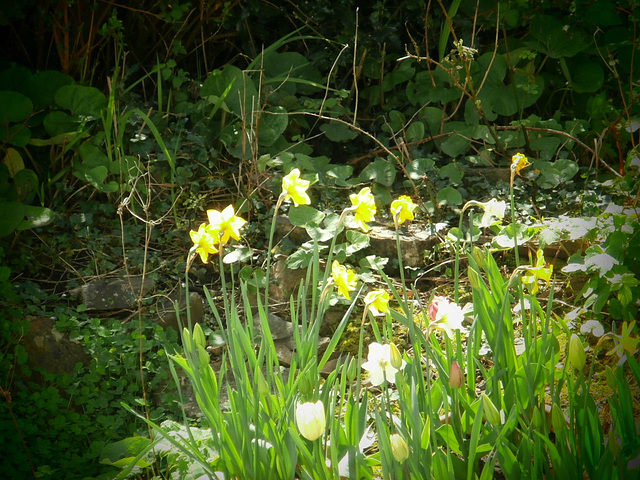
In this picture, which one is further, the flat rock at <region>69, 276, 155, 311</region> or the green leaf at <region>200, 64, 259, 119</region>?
the green leaf at <region>200, 64, 259, 119</region>

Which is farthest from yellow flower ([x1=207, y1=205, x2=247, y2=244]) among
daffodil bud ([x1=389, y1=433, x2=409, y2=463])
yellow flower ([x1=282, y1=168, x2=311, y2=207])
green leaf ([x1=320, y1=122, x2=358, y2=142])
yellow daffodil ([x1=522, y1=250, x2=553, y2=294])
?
green leaf ([x1=320, y1=122, x2=358, y2=142])

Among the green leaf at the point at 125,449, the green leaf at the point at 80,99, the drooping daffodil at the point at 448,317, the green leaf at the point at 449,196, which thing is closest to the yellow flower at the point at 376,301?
the drooping daffodil at the point at 448,317

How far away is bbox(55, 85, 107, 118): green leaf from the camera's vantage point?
114 inches

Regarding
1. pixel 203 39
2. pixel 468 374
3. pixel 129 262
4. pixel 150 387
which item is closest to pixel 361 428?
pixel 468 374

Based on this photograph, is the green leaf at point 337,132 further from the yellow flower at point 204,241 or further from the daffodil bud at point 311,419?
the daffodil bud at point 311,419

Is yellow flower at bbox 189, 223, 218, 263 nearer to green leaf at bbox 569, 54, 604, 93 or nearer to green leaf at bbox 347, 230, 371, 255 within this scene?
green leaf at bbox 347, 230, 371, 255

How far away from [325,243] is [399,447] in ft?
4.99

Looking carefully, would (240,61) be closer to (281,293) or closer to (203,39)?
(203,39)

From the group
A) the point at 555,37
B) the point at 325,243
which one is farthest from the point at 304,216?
the point at 555,37

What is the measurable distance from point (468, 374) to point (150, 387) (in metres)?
Answer: 1.15

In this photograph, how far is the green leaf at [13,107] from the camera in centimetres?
273

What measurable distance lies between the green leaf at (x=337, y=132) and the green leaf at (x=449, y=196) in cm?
60

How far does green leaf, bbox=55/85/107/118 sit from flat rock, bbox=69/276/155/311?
0.79 m

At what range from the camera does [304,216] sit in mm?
2627
